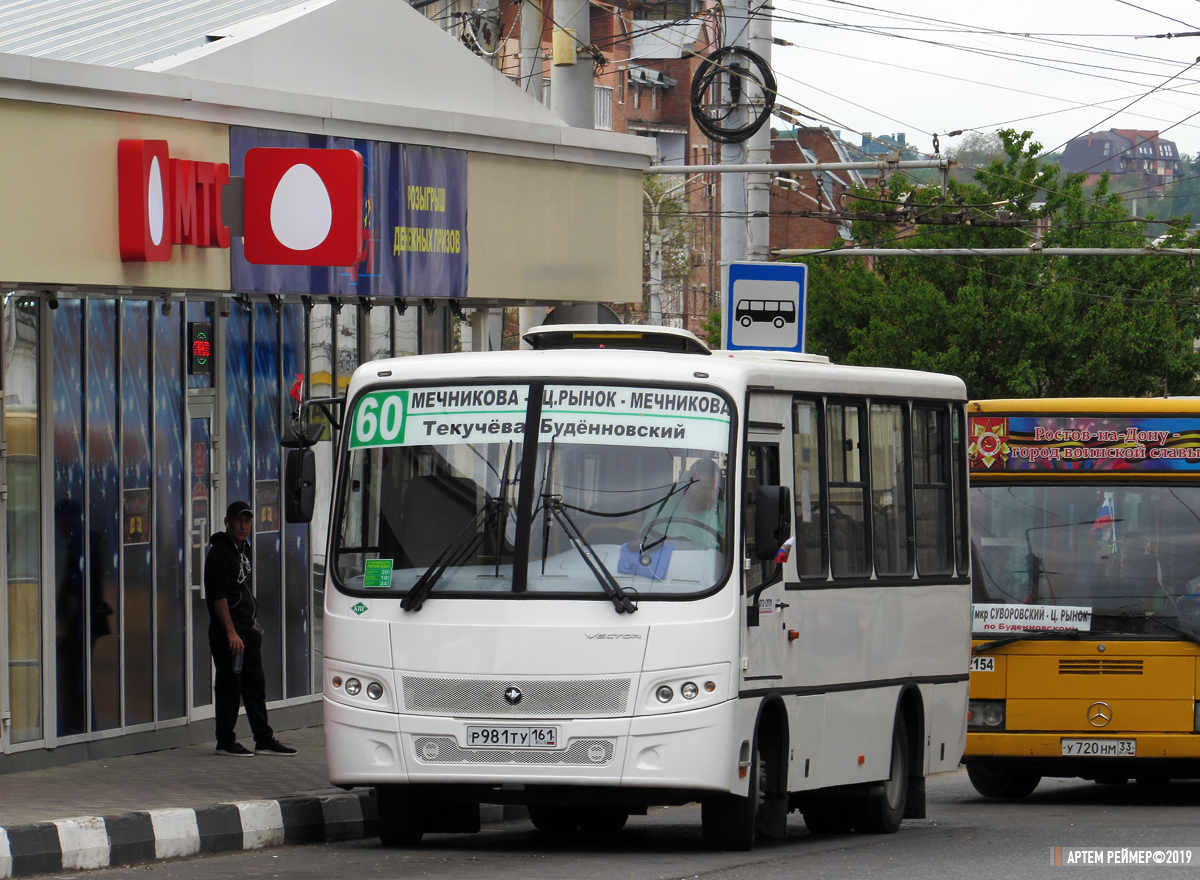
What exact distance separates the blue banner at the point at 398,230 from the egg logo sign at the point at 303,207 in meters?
0.25

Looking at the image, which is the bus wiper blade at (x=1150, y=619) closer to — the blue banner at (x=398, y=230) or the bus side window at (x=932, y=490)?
the bus side window at (x=932, y=490)

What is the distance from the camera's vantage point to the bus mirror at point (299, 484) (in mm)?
11648

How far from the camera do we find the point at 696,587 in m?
10.7

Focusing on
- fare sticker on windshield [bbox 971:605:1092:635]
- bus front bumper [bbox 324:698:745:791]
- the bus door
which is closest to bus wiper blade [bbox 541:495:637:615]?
bus front bumper [bbox 324:698:745:791]

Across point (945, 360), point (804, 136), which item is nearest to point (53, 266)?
point (945, 360)

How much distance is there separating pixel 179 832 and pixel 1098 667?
6.93m

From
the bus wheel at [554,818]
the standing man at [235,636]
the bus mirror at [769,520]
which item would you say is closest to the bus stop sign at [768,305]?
the standing man at [235,636]

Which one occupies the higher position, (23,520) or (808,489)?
(808,489)

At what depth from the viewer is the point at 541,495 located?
10.9 metres

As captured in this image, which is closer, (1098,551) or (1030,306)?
(1098,551)

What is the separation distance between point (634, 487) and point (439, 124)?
24.2 feet

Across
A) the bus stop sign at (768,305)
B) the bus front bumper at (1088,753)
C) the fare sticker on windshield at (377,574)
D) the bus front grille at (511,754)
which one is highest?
the bus stop sign at (768,305)

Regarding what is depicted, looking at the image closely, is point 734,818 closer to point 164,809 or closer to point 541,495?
point 541,495

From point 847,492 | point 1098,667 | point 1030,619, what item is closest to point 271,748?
point 847,492
